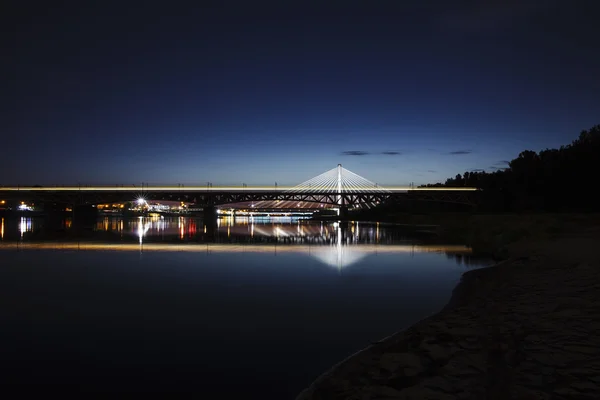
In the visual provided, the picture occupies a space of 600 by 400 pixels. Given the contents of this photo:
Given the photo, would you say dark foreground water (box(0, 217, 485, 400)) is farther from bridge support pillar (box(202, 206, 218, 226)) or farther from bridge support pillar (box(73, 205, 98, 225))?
bridge support pillar (box(73, 205, 98, 225))

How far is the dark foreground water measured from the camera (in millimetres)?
8750

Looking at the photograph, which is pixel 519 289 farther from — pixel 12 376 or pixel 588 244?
pixel 588 244

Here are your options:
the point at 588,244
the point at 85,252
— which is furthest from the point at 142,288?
the point at 588,244

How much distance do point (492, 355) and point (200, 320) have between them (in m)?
7.86

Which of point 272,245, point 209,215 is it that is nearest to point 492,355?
point 272,245

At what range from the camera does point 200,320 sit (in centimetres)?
1310

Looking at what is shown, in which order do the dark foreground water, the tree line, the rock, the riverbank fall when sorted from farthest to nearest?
the tree line < the dark foreground water < the rock < the riverbank

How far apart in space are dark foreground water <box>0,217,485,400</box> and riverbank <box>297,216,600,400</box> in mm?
1025

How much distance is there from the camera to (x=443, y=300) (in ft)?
51.2

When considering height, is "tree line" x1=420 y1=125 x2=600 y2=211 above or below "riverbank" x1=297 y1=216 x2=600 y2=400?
above

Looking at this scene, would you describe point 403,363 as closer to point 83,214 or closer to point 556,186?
point 556,186

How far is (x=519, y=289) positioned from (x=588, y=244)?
50.5 ft

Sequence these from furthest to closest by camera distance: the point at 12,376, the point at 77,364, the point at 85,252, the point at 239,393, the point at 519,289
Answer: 1. the point at 85,252
2. the point at 519,289
3. the point at 77,364
4. the point at 12,376
5. the point at 239,393

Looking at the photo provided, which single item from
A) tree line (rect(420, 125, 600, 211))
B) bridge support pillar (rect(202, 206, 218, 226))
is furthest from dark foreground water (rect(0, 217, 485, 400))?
bridge support pillar (rect(202, 206, 218, 226))
